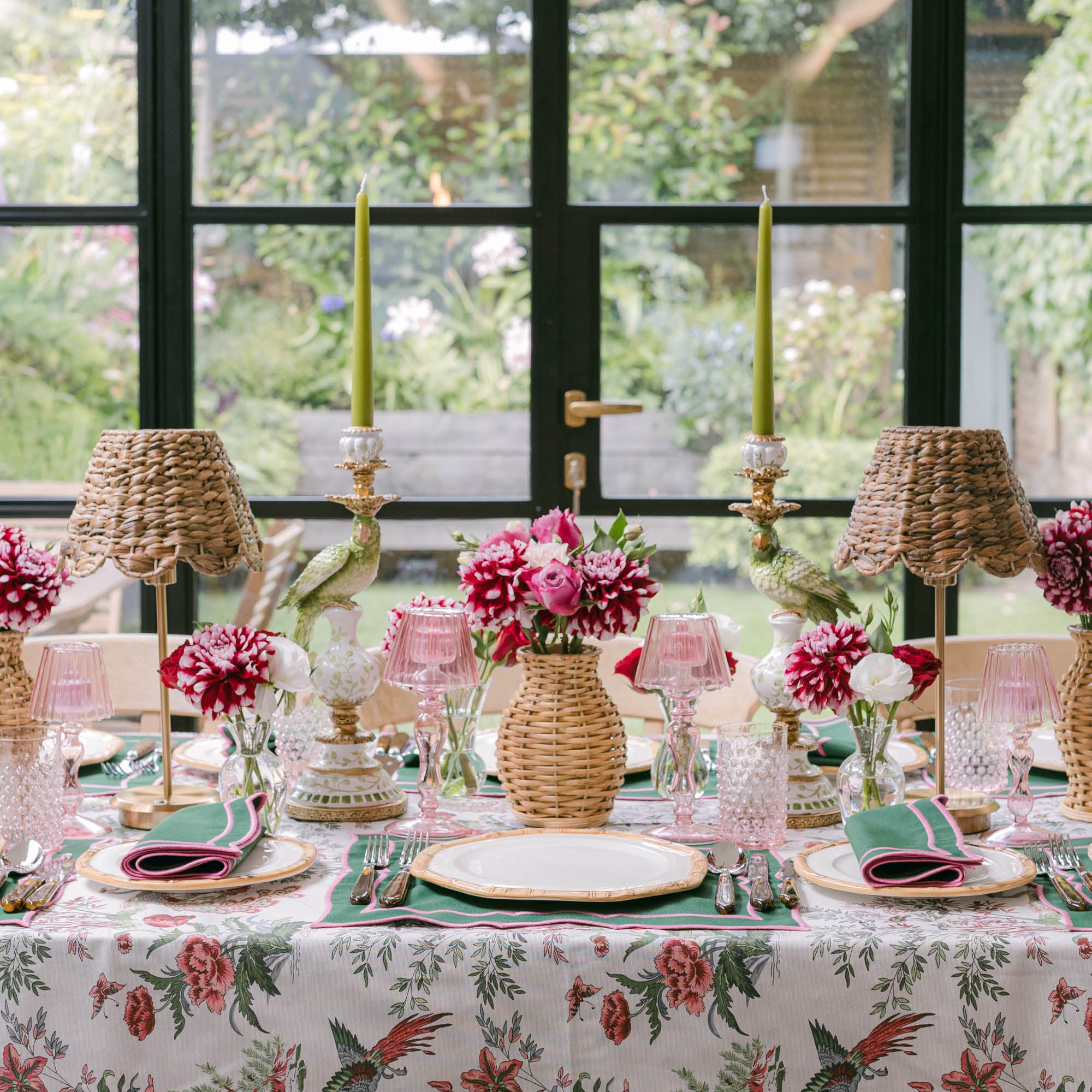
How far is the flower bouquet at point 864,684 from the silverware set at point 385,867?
1.39 feet

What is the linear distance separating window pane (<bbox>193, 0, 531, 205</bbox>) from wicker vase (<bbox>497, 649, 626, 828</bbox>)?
1911 millimetres

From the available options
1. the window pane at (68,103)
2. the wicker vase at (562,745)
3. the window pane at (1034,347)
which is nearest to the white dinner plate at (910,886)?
the wicker vase at (562,745)

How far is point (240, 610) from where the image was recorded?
10.1 feet

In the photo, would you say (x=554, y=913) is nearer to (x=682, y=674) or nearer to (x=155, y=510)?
(x=682, y=674)

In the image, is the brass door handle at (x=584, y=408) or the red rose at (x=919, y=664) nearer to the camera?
the red rose at (x=919, y=664)

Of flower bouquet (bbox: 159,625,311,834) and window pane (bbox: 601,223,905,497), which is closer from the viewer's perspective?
flower bouquet (bbox: 159,625,311,834)

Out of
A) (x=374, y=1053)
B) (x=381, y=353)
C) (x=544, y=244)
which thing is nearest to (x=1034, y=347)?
Result: (x=544, y=244)

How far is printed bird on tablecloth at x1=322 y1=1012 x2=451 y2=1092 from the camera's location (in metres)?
0.99

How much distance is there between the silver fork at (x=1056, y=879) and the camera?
1094 mm

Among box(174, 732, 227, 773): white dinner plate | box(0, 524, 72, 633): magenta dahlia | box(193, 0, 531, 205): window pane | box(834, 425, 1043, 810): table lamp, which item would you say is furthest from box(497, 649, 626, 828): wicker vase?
box(193, 0, 531, 205): window pane

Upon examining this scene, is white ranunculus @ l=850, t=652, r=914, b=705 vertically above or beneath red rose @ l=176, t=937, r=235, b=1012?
above

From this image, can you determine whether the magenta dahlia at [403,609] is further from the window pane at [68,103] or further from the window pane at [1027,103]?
the window pane at [1027,103]

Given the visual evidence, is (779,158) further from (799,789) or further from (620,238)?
(799,789)

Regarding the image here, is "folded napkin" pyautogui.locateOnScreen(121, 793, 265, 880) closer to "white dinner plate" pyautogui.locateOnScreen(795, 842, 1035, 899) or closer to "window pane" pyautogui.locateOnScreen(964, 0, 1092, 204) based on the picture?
"white dinner plate" pyautogui.locateOnScreen(795, 842, 1035, 899)
